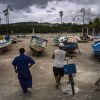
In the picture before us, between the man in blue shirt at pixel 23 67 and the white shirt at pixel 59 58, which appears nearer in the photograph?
the man in blue shirt at pixel 23 67

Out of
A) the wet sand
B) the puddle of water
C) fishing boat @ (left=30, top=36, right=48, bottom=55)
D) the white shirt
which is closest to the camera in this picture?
the wet sand

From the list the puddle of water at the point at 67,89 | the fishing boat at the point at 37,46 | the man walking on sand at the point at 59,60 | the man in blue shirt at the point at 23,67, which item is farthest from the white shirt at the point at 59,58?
the fishing boat at the point at 37,46

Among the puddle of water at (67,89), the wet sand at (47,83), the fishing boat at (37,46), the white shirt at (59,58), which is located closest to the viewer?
the wet sand at (47,83)

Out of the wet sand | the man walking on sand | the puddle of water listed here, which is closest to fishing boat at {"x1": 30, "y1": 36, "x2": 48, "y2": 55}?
the wet sand

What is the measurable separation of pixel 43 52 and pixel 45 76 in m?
9.46

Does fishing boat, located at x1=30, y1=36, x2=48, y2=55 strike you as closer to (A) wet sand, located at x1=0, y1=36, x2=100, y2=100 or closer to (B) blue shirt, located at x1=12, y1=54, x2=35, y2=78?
(A) wet sand, located at x1=0, y1=36, x2=100, y2=100

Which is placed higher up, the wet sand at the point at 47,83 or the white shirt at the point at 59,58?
the white shirt at the point at 59,58

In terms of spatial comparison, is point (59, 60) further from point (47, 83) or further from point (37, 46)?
point (37, 46)

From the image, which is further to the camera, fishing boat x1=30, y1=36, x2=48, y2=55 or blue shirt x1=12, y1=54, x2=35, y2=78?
fishing boat x1=30, y1=36, x2=48, y2=55

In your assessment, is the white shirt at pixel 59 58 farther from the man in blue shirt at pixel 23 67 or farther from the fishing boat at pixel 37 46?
the fishing boat at pixel 37 46

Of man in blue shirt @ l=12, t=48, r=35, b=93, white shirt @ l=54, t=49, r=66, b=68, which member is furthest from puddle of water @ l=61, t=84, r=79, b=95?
man in blue shirt @ l=12, t=48, r=35, b=93

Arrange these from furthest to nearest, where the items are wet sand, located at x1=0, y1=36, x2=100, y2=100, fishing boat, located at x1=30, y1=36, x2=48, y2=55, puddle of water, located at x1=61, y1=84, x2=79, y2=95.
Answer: fishing boat, located at x1=30, y1=36, x2=48, y2=55 → puddle of water, located at x1=61, y1=84, x2=79, y2=95 → wet sand, located at x1=0, y1=36, x2=100, y2=100

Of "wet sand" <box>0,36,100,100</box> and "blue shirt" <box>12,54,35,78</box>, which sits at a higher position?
"blue shirt" <box>12,54,35,78</box>

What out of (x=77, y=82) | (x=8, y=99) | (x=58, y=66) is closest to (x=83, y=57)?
(x=77, y=82)
